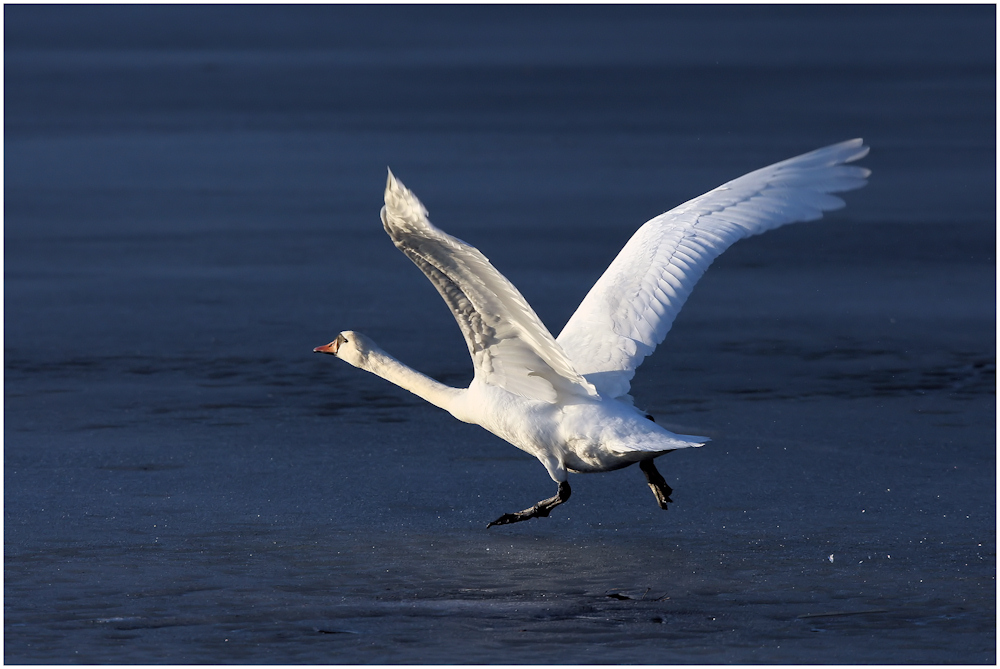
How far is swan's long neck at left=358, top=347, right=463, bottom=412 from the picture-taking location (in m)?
6.91

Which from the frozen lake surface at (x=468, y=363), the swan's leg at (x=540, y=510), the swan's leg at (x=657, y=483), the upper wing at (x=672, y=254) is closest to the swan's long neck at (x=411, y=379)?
the frozen lake surface at (x=468, y=363)

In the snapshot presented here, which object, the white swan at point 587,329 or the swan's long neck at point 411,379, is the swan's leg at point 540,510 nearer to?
the white swan at point 587,329

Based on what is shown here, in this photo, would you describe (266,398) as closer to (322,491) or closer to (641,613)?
(322,491)

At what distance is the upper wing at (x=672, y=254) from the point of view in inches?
271

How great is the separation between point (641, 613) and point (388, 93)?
10.8 meters

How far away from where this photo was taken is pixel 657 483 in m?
6.55

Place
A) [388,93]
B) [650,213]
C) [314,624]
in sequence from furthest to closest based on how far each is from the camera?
[388,93]
[650,213]
[314,624]

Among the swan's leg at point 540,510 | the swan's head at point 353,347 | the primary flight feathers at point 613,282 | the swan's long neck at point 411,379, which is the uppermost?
the primary flight feathers at point 613,282

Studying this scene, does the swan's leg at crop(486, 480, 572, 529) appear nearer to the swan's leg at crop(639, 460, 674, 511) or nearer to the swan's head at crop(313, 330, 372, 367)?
the swan's leg at crop(639, 460, 674, 511)

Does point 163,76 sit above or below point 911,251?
above

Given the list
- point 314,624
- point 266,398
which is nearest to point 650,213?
point 266,398

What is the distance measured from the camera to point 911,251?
10508mm

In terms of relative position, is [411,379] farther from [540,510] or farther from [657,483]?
[657,483]

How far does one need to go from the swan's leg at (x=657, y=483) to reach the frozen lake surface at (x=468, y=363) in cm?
7
